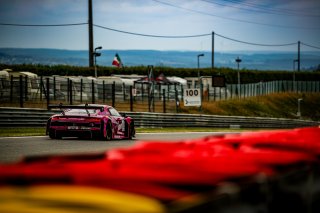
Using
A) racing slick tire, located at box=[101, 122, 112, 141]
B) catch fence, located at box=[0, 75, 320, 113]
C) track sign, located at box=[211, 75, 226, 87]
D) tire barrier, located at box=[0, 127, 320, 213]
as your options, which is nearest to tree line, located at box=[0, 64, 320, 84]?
catch fence, located at box=[0, 75, 320, 113]

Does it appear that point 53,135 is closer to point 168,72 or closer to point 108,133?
point 108,133

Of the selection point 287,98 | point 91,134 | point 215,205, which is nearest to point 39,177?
point 215,205

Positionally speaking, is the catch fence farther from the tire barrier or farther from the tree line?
the tire barrier

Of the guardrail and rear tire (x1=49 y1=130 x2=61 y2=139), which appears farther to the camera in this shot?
the guardrail

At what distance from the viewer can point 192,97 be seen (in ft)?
144

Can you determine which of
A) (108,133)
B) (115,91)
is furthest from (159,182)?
(115,91)

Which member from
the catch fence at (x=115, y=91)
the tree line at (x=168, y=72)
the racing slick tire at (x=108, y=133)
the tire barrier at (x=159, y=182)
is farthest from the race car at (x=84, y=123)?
the tree line at (x=168, y=72)

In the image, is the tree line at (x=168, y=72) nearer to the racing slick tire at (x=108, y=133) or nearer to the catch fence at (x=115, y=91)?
the catch fence at (x=115, y=91)

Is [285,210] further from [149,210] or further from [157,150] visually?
[149,210]

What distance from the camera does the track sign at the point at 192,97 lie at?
1725 inches

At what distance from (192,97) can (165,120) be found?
29.3ft

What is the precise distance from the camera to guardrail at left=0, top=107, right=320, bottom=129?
26384 millimetres

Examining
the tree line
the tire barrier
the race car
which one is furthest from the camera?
the tree line

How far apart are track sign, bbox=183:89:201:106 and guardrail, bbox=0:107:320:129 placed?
2925 mm
